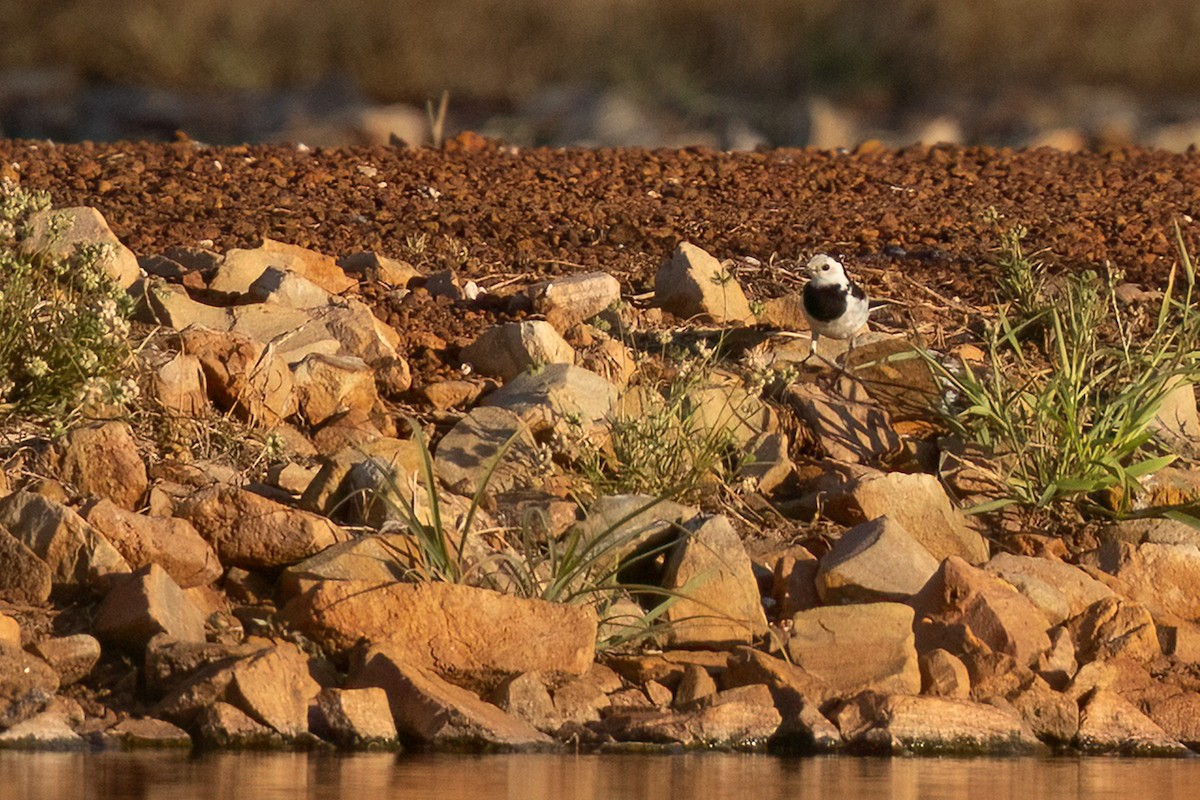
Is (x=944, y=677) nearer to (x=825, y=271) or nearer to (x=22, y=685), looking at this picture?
(x=825, y=271)

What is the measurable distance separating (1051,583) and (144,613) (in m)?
2.71

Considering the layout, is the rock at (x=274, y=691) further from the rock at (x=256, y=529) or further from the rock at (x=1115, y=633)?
the rock at (x=1115, y=633)

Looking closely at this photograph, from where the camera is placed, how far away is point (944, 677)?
227 inches

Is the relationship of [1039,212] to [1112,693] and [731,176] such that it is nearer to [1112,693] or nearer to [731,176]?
[731,176]

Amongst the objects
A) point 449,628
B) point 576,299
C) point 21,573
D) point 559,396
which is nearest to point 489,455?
point 559,396

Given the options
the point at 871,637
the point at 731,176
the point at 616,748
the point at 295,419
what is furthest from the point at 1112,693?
the point at 731,176

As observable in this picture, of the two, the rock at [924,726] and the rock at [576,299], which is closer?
the rock at [924,726]

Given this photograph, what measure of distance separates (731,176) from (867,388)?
2.74 metres

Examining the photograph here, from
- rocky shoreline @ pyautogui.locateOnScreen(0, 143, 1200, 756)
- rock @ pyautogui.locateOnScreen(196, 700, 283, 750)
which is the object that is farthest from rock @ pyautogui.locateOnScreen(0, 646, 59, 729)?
rock @ pyautogui.locateOnScreen(196, 700, 283, 750)

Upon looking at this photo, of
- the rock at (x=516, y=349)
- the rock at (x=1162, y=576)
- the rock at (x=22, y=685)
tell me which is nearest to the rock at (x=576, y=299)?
the rock at (x=516, y=349)

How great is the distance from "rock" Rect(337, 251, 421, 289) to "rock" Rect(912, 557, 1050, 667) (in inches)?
110

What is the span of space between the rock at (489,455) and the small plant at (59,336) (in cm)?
101

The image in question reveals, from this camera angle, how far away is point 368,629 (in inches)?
220

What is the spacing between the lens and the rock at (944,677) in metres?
5.75
